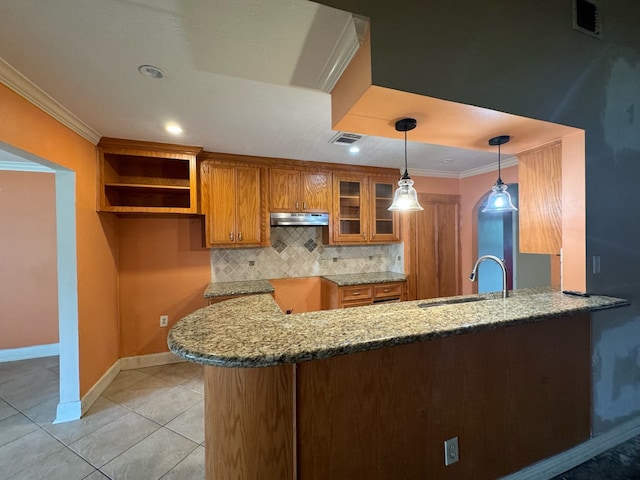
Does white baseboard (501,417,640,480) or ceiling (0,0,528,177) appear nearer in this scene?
ceiling (0,0,528,177)

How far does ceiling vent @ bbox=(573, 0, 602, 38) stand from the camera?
1552mm

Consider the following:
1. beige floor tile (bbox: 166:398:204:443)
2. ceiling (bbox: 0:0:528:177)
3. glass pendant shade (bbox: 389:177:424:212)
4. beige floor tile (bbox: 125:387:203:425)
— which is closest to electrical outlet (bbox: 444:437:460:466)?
glass pendant shade (bbox: 389:177:424:212)

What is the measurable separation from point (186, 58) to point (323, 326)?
58.8 inches

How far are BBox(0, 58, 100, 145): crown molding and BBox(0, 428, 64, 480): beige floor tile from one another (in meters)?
2.32

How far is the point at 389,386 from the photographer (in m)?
1.16

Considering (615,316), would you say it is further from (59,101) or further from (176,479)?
(59,101)

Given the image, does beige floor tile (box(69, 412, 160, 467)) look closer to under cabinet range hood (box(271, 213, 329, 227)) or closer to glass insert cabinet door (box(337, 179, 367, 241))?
under cabinet range hood (box(271, 213, 329, 227))

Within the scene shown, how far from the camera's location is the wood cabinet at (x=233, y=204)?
2902 mm

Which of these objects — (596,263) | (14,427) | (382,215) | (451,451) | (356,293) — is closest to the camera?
(451,451)

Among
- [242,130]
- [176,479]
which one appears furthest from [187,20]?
[176,479]

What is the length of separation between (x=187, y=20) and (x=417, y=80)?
1.02 metres

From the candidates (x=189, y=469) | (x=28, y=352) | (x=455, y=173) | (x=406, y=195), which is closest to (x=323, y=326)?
(x=406, y=195)

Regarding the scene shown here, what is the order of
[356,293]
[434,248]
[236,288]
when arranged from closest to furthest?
1. [236,288]
2. [356,293]
3. [434,248]

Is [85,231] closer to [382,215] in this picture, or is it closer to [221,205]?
[221,205]
